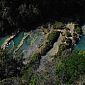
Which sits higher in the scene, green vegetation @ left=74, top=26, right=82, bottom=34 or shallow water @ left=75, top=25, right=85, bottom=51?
green vegetation @ left=74, top=26, right=82, bottom=34

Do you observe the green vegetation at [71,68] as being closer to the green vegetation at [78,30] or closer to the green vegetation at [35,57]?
the green vegetation at [35,57]

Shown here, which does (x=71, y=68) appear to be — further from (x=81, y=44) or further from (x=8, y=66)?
(x=81, y=44)

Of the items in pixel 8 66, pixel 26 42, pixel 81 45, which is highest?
pixel 26 42

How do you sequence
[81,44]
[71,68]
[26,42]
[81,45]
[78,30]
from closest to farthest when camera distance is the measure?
1. [71,68]
2. [81,45]
3. [81,44]
4. [78,30]
5. [26,42]

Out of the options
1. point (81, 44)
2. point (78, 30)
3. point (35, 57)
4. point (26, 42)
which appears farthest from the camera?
point (26, 42)

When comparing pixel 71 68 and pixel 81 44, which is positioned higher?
pixel 81 44

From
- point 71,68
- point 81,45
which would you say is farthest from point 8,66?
point 81,45

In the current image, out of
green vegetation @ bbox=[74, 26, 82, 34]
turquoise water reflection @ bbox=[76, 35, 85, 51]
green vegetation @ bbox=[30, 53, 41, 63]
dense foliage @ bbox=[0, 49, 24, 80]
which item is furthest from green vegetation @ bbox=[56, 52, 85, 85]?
green vegetation @ bbox=[74, 26, 82, 34]

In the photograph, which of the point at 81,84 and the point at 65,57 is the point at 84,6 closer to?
the point at 65,57

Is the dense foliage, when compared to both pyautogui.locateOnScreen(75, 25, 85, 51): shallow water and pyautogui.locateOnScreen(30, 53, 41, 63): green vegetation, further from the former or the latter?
pyautogui.locateOnScreen(75, 25, 85, 51): shallow water
